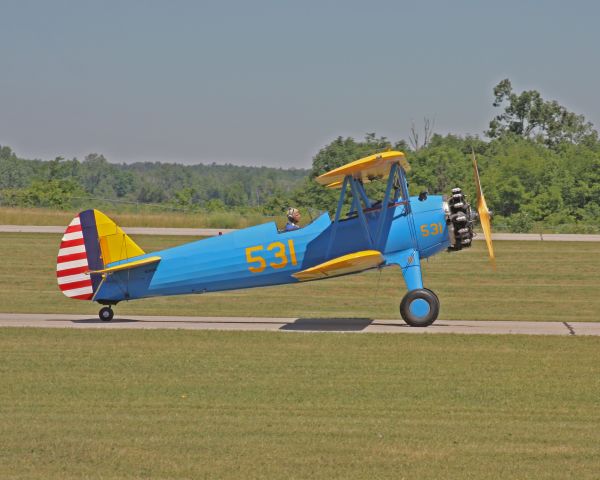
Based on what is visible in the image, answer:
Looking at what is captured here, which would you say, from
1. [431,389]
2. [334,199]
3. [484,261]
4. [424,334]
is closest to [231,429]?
[431,389]

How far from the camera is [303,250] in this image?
61.9ft

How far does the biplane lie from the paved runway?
21.4 inches

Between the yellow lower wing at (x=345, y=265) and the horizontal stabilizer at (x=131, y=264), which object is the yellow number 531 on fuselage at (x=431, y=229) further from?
the horizontal stabilizer at (x=131, y=264)

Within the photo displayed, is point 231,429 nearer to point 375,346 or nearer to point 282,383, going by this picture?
point 282,383

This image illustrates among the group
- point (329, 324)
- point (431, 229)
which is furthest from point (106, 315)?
point (431, 229)

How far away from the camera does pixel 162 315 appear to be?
21.6 m

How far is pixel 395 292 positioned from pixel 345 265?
9375 millimetres

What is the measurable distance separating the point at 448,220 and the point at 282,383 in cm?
648

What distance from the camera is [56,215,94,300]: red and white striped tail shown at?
19.1m

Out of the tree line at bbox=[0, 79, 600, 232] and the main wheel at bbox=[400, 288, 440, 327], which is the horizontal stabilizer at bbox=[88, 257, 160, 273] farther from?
the tree line at bbox=[0, 79, 600, 232]

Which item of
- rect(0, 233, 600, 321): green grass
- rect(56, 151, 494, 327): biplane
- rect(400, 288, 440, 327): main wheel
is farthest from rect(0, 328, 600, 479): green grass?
rect(0, 233, 600, 321): green grass

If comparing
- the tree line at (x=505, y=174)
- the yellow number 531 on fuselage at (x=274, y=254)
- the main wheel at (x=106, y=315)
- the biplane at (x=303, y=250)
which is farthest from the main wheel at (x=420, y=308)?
the tree line at (x=505, y=174)

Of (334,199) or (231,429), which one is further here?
(334,199)

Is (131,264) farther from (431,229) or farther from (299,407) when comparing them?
(299,407)
